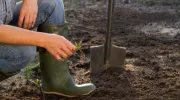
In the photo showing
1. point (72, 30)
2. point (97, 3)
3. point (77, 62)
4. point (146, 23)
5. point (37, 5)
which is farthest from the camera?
point (97, 3)

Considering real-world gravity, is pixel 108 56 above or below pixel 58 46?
below

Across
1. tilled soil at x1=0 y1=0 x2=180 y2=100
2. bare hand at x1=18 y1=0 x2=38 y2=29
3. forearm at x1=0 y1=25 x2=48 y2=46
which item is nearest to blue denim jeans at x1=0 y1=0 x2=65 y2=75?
bare hand at x1=18 y1=0 x2=38 y2=29

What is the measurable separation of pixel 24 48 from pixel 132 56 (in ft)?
4.43

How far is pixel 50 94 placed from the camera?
2197 mm

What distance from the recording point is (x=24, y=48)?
1.77 m

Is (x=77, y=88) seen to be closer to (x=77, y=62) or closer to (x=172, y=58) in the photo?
(x=77, y=62)

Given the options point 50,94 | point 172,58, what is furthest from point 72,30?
point 50,94

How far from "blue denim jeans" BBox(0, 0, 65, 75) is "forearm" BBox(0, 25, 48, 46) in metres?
0.31

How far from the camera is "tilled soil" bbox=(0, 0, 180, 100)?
2.24 metres

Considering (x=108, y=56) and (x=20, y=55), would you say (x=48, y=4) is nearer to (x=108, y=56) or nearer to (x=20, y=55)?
(x=20, y=55)

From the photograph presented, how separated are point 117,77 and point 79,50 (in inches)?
25.1

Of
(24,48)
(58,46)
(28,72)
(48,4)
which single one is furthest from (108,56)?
(58,46)

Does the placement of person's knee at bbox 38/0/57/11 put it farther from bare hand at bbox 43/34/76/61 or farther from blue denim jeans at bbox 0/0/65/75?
bare hand at bbox 43/34/76/61

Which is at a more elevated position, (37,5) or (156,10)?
(37,5)
